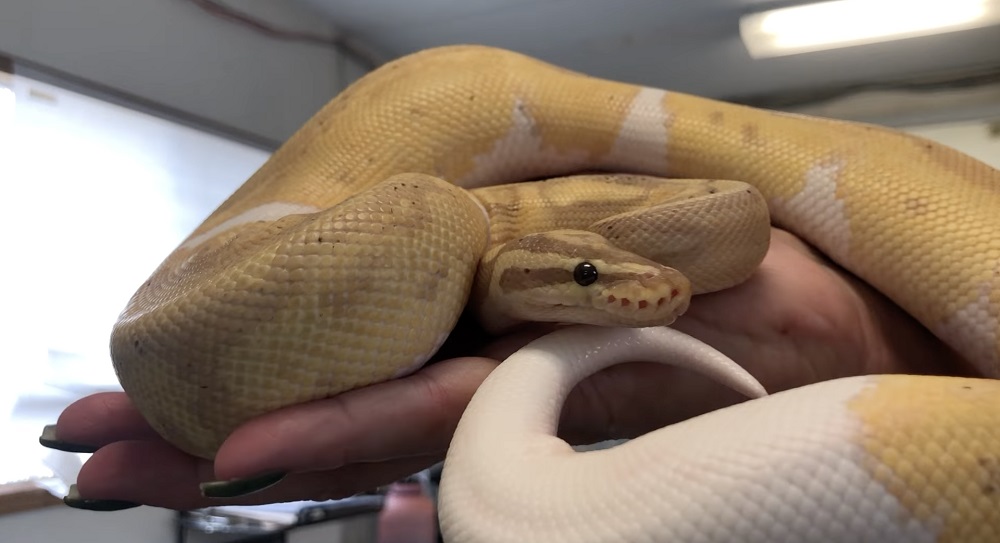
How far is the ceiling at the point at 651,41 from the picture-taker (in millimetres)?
2627

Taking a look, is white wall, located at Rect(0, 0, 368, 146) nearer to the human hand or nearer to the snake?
the snake

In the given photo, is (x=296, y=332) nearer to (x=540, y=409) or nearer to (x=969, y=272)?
(x=540, y=409)

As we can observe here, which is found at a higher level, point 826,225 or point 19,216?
point 19,216

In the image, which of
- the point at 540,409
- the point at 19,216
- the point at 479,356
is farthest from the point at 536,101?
the point at 19,216

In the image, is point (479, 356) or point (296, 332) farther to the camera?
point (479, 356)

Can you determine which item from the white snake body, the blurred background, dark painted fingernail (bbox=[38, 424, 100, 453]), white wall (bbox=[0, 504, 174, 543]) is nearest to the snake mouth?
the white snake body

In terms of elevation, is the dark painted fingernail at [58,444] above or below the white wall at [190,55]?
below

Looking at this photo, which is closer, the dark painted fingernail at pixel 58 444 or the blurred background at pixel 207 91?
the dark painted fingernail at pixel 58 444

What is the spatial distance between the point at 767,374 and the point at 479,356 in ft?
1.17

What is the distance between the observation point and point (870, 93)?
3.17m

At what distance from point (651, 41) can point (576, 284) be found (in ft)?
7.86

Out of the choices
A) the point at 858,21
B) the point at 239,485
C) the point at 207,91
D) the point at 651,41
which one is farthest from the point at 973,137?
the point at 239,485

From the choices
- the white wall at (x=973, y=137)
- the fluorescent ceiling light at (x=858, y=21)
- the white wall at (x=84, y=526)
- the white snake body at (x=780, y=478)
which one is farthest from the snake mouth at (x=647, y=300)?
the white wall at (x=973, y=137)

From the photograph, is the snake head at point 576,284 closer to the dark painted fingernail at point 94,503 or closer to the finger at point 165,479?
the finger at point 165,479
